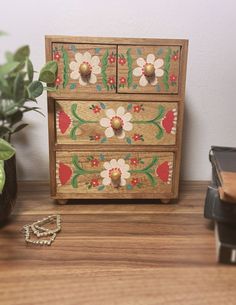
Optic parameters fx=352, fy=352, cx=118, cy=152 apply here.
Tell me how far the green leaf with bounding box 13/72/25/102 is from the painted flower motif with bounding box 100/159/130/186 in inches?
11.0

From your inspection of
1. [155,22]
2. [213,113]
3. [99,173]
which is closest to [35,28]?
[155,22]

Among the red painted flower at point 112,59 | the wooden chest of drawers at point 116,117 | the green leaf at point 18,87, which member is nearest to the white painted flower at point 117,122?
the wooden chest of drawers at point 116,117

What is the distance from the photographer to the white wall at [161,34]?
926mm

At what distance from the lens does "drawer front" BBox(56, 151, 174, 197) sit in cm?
84

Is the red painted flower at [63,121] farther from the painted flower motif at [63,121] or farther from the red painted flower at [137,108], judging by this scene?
the red painted flower at [137,108]

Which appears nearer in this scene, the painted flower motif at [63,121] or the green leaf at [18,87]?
the green leaf at [18,87]

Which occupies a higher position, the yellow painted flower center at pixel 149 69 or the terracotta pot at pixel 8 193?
the yellow painted flower center at pixel 149 69

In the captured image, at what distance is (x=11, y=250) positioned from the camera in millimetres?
660

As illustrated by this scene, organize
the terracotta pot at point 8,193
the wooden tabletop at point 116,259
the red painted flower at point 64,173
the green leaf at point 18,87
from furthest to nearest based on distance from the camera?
1. the red painted flower at point 64,173
2. the terracotta pot at point 8,193
3. the green leaf at point 18,87
4. the wooden tabletop at point 116,259

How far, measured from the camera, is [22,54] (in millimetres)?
669

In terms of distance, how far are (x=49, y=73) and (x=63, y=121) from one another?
0.41 ft

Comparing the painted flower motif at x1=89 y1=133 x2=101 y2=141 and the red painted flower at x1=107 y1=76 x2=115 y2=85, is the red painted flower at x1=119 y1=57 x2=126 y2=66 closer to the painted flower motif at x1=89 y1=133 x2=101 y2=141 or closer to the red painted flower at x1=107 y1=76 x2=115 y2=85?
the red painted flower at x1=107 y1=76 x2=115 y2=85

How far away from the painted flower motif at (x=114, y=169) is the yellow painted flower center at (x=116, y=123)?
8 cm

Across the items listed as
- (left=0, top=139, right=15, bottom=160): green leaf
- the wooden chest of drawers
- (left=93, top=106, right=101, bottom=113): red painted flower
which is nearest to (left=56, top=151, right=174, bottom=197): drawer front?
the wooden chest of drawers
